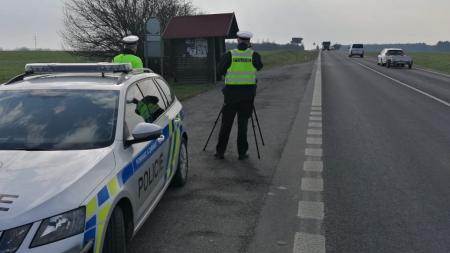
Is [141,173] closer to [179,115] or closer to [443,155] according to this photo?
[179,115]

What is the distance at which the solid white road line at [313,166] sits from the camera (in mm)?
6676

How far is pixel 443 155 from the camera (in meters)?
7.52

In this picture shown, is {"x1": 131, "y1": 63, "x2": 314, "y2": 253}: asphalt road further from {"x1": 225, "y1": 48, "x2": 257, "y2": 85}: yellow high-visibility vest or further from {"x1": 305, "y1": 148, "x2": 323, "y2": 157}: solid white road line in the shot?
{"x1": 225, "y1": 48, "x2": 257, "y2": 85}: yellow high-visibility vest

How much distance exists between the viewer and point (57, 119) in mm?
3982

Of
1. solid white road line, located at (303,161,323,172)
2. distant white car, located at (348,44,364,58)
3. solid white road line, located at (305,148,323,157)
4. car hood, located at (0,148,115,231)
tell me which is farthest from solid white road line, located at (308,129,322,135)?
distant white car, located at (348,44,364,58)

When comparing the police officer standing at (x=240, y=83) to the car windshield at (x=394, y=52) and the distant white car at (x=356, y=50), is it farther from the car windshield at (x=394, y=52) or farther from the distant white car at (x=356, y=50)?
the distant white car at (x=356, y=50)

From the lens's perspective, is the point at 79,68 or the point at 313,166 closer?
the point at 79,68

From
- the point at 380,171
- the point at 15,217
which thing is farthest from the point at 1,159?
the point at 380,171

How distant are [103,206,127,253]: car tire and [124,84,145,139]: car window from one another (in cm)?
78

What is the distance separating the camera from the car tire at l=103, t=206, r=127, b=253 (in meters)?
3.20

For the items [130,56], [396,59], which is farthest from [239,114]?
Result: [396,59]

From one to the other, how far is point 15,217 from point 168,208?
102 inches

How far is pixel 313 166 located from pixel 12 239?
4947 mm

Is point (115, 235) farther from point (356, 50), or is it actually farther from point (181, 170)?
point (356, 50)
